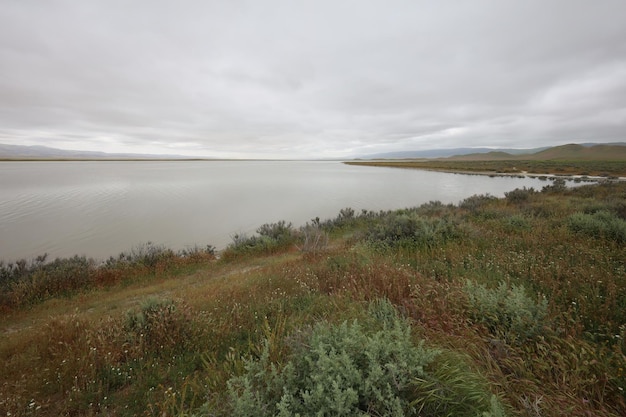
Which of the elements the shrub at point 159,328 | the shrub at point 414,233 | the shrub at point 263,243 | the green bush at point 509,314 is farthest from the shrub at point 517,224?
the shrub at point 159,328

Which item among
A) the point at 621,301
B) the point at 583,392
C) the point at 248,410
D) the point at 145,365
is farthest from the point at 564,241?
the point at 145,365

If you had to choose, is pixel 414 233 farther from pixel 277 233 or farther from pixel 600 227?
pixel 277 233

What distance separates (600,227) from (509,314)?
24.3ft

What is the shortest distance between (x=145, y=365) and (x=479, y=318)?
4.95 m

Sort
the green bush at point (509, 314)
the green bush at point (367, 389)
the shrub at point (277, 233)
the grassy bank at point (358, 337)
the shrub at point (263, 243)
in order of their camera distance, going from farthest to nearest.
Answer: the shrub at point (277, 233)
the shrub at point (263, 243)
the green bush at point (509, 314)
the grassy bank at point (358, 337)
the green bush at point (367, 389)

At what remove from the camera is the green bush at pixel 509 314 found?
3.24 meters

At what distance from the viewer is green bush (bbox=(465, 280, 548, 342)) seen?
10.6 feet

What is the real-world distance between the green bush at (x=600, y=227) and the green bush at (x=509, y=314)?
641 centimetres

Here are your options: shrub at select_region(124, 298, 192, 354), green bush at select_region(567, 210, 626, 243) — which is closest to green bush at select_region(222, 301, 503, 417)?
shrub at select_region(124, 298, 192, 354)

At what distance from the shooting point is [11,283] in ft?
26.7

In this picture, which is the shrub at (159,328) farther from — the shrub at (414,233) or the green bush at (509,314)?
the shrub at (414,233)

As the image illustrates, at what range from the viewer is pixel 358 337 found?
2570 mm

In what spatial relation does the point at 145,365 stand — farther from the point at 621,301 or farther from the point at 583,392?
the point at 621,301

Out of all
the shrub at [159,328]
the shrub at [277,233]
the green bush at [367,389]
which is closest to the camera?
the green bush at [367,389]
